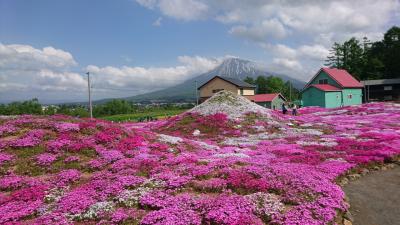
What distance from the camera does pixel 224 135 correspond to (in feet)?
131

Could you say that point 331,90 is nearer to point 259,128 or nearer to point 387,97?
point 387,97

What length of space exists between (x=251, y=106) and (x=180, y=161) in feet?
110

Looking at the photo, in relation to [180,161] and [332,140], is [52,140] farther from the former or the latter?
[332,140]

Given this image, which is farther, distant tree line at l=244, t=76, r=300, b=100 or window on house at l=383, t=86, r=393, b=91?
distant tree line at l=244, t=76, r=300, b=100

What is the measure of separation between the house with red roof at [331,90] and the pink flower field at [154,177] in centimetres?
6182

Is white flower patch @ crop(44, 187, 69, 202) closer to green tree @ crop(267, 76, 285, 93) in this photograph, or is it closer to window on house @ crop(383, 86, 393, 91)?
window on house @ crop(383, 86, 393, 91)

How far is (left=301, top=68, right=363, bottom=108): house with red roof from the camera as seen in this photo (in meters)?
88.6

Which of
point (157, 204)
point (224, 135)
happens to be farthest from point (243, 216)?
point (224, 135)

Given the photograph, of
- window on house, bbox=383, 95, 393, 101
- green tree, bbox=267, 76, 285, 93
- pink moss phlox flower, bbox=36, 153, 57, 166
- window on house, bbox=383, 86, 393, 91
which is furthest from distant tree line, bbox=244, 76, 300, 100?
pink moss phlox flower, bbox=36, 153, 57, 166

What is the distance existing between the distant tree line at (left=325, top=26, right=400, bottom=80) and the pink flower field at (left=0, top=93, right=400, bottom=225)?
10646 centimetres

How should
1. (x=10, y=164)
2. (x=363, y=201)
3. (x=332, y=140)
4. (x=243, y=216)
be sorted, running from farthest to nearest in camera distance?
(x=332, y=140) < (x=10, y=164) < (x=363, y=201) < (x=243, y=216)

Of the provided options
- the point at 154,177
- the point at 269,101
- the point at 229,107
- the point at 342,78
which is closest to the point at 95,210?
the point at 154,177

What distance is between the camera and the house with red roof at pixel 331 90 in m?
88.6

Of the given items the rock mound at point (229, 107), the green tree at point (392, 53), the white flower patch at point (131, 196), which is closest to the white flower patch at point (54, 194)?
the white flower patch at point (131, 196)
